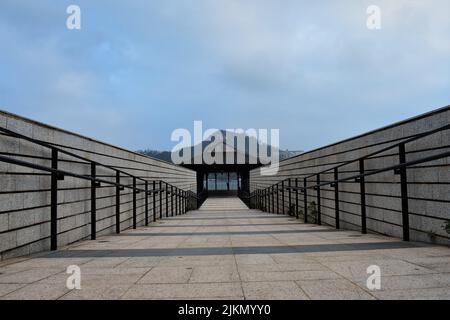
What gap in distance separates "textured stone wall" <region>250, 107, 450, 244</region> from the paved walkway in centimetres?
57

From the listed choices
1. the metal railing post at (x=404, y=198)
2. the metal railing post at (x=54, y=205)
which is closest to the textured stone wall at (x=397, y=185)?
the metal railing post at (x=404, y=198)

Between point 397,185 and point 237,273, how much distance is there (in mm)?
3377

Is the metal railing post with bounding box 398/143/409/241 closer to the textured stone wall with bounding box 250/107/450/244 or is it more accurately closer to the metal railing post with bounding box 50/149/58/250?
the textured stone wall with bounding box 250/107/450/244

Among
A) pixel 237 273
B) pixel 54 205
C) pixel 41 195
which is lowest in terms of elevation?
pixel 237 273

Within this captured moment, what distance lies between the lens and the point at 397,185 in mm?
4992

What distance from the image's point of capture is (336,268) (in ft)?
9.14

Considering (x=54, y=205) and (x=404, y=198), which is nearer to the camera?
(x=54, y=205)

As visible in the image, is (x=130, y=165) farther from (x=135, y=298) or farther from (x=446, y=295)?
(x=446, y=295)

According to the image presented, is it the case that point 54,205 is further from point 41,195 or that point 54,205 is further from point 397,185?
point 397,185

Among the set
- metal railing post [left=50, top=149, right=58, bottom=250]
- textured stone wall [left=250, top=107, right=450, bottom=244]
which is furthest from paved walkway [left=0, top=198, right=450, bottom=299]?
textured stone wall [left=250, top=107, right=450, bottom=244]

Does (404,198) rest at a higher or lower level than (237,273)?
higher

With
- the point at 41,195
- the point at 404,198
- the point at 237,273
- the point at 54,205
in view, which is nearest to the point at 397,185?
the point at 404,198

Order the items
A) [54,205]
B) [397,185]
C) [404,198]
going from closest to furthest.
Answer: [54,205] < [404,198] < [397,185]

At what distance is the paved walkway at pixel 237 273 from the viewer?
2172 mm
